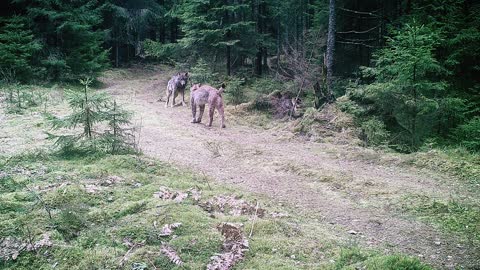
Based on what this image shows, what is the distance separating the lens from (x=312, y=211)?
6.82 metres

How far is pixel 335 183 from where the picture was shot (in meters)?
7.95

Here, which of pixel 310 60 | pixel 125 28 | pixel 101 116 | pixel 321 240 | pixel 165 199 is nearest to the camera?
pixel 321 240

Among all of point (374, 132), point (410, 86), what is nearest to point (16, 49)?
point (374, 132)

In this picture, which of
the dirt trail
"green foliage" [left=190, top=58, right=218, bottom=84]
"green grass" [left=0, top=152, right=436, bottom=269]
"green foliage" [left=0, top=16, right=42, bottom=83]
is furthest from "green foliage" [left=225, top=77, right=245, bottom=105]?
"green foliage" [left=0, top=16, right=42, bottom=83]

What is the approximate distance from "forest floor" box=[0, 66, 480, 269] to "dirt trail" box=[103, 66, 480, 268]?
0.02m

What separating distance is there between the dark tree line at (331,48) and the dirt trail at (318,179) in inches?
109

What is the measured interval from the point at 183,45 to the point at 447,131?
13.9 meters

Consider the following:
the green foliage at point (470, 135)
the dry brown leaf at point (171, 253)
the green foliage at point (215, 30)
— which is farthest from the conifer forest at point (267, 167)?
the green foliage at point (215, 30)

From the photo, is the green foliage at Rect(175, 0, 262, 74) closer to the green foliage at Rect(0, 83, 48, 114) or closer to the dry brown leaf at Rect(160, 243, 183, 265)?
the green foliage at Rect(0, 83, 48, 114)

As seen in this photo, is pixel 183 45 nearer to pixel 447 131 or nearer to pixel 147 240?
pixel 447 131

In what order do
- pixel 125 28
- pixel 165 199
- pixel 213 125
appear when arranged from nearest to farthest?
pixel 165 199, pixel 213 125, pixel 125 28

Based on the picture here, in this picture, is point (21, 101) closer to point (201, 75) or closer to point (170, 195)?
point (201, 75)

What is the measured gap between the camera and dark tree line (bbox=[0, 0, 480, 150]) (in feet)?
37.2

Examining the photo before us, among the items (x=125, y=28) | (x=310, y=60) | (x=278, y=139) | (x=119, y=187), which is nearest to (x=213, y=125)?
(x=278, y=139)
